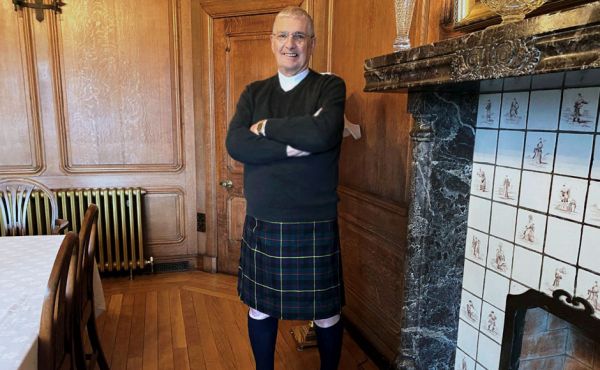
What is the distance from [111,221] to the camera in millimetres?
3189

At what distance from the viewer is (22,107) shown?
3.00 meters

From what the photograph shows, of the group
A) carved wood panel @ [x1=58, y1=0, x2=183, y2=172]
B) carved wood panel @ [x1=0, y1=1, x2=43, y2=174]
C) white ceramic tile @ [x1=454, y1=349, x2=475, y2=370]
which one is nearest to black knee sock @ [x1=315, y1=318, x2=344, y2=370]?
white ceramic tile @ [x1=454, y1=349, x2=475, y2=370]

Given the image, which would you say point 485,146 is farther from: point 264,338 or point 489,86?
point 264,338

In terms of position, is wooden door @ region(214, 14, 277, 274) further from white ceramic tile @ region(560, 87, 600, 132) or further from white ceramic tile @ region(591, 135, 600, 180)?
white ceramic tile @ region(591, 135, 600, 180)

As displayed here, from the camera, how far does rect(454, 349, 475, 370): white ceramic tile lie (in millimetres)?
1477

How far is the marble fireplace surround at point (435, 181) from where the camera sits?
107 cm

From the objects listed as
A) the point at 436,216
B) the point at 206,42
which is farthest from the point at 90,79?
the point at 436,216

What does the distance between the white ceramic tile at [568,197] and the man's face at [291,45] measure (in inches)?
39.3

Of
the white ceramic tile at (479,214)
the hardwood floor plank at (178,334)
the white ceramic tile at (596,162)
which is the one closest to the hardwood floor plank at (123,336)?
the hardwood floor plank at (178,334)

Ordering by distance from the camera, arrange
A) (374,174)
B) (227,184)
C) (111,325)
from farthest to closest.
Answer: (227,184) < (111,325) < (374,174)


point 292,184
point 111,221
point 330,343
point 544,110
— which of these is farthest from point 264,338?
point 111,221

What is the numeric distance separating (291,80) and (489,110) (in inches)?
30.0

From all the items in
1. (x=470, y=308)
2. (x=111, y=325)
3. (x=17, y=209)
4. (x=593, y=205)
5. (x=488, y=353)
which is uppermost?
(x=593, y=205)

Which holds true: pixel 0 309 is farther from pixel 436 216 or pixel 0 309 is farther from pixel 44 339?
pixel 436 216
